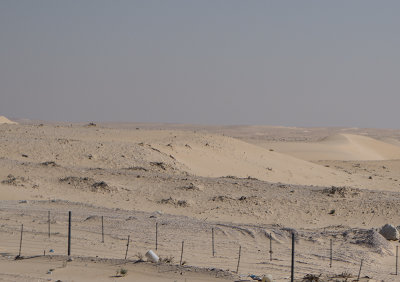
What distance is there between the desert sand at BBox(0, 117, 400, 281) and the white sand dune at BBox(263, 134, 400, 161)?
1782cm

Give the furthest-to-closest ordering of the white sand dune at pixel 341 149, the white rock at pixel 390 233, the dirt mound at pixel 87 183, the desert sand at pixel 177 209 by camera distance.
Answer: the white sand dune at pixel 341 149 < the dirt mound at pixel 87 183 < the white rock at pixel 390 233 < the desert sand at pixel 177 209

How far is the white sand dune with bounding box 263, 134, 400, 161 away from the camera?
56531 mm

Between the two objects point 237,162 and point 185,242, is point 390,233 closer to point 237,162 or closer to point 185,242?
point 185,242

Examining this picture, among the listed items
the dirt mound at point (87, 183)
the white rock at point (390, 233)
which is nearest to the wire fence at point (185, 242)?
the white rock at point (390, 233)

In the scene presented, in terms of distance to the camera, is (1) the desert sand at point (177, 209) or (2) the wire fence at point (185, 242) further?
(2) the wire fence at point (185, 242)

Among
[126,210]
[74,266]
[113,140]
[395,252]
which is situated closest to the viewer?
[74,266]

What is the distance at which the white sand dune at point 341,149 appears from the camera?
56531 millimetres

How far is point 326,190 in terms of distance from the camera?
23.2 m

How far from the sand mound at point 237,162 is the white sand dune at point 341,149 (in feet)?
54.0

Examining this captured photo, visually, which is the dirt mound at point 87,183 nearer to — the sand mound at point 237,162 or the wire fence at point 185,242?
the wire fence at point 185,242

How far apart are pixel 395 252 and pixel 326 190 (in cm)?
685

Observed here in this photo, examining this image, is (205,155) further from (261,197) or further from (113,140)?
(261,197)

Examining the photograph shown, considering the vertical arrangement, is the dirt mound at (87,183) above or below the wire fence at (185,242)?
above

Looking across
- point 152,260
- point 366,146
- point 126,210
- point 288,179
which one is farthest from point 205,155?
point 366,146
